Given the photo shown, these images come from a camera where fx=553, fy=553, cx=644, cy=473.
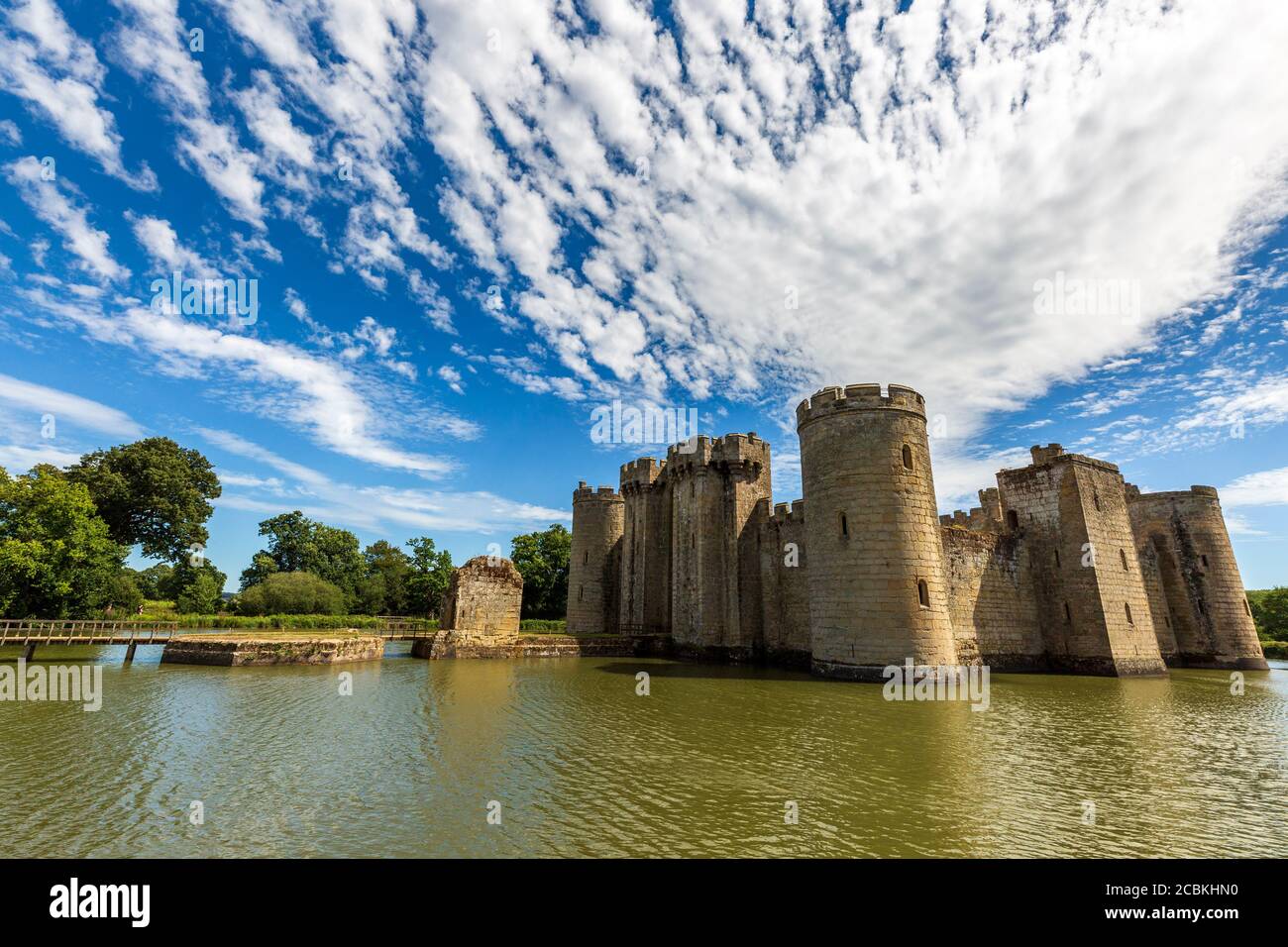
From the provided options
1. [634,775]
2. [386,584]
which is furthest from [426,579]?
[634,775]

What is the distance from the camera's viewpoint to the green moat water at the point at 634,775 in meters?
6.28

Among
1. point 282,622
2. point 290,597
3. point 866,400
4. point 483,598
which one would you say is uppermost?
point 866,400

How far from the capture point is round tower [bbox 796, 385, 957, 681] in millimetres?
19109

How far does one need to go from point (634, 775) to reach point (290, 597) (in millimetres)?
49025

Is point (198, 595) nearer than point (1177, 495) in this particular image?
No

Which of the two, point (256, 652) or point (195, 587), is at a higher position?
point (195, 587)

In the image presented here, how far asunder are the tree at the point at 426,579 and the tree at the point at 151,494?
1865 centimetres

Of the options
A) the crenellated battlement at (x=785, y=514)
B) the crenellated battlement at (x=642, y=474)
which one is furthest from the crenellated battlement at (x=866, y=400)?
the crenellated battlement at (x=642, y=474)

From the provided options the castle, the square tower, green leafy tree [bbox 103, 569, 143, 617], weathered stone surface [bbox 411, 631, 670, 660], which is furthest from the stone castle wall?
green leafy tree [bbox 103, 569, 143, 617]

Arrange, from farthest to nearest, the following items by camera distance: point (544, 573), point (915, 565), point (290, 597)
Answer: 1. point (544, 573)
2. point (290, 597)
3. point (915, 565)

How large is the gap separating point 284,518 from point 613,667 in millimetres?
61003

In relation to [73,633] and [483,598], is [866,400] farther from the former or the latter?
[73,633]

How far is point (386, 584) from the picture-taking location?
60250mm
